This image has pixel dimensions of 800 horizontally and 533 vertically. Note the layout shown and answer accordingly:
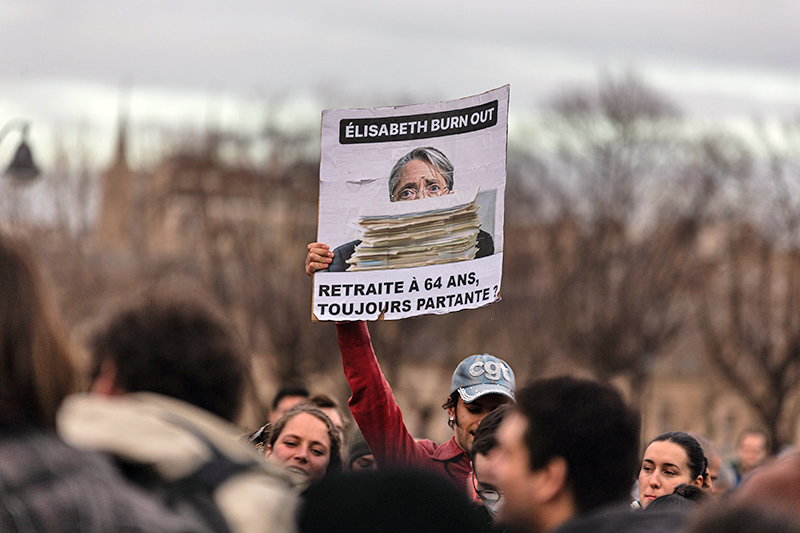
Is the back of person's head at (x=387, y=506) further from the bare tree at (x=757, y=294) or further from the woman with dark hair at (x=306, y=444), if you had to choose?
the bare tree at (x=757, y=294)

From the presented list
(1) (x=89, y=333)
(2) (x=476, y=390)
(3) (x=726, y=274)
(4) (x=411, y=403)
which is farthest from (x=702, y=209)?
(1) (x=89, y=333)

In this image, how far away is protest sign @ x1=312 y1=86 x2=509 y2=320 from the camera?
5301mm

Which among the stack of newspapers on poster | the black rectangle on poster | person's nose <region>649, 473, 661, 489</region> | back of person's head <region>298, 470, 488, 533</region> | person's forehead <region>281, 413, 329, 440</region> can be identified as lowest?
person's nose <region>649, 473, 661, 489</region>

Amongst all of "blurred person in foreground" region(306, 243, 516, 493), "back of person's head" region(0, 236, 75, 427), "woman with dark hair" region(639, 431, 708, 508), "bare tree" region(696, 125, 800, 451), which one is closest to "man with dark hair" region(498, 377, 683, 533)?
"back of person's head" region(0, 236, 75, 427)

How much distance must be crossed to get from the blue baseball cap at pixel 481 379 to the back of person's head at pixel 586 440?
1955 millimetres

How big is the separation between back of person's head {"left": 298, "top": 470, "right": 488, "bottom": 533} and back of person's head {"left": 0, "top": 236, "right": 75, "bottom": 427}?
2.18 ft

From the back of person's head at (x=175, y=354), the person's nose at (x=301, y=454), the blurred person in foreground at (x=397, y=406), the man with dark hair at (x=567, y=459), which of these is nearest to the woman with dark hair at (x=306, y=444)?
the person's nose at (x=301, y=454)

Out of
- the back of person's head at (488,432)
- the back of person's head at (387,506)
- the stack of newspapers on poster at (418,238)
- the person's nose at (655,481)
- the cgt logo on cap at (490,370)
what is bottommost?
the person's nose at (655,481)

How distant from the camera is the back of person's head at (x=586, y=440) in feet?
11.1

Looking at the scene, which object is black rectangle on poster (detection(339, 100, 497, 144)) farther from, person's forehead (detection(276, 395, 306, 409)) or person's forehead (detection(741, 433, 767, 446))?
person's forehead (detection(741, 433, 767, 446))

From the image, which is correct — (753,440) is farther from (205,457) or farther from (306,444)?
(205,457)

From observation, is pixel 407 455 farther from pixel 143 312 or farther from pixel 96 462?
pixel 96 462

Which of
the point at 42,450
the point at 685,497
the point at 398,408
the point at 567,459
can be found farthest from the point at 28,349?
the point at 685,497

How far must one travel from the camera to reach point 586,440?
11.1ft
